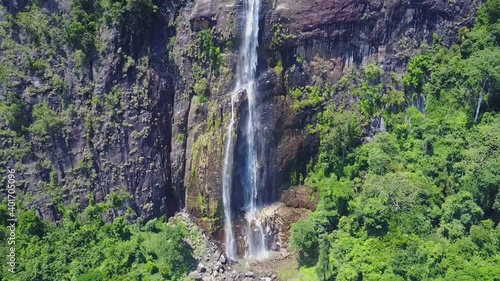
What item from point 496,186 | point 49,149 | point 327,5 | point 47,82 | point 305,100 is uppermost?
point 327,5

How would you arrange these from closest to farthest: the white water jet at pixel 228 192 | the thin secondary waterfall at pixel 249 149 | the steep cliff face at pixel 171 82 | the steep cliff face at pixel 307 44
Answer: the steep cliff face at pixel 307 44, the steep cliff face at pixel 171 82, the thin secondary waterfall at pixel 249 149, the white water jet at pixel 228 192

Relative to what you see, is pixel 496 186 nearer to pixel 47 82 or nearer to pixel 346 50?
pixel 346 50

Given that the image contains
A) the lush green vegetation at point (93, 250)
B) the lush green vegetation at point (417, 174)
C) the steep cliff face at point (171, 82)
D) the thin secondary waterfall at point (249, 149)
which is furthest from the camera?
the thin secondary waterfall at point (249, 149)

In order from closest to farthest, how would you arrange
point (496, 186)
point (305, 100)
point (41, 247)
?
1. point (496, 186)
2. point (41, 247)
3. point (305, 100)

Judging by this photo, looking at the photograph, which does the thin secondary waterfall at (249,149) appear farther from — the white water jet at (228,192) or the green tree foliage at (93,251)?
the green tree foliage at (93,251)

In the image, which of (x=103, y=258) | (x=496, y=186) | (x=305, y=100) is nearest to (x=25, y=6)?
(x=103, y=258)

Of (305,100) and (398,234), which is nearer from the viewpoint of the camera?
(398,234)

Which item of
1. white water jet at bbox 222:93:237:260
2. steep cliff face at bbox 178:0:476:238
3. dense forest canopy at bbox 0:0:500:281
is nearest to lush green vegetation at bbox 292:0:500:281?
dense forest canopy at bbox 0:0:500:281

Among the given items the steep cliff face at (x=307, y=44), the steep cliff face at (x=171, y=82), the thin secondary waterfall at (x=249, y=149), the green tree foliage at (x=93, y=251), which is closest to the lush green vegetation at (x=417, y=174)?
the steep cliff face at (x=307, y=44)
